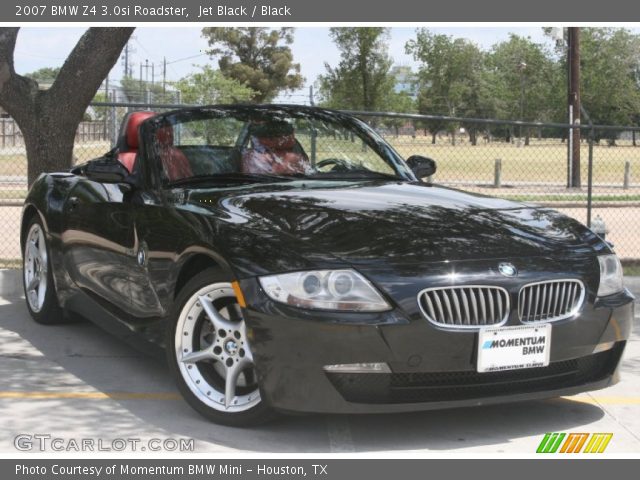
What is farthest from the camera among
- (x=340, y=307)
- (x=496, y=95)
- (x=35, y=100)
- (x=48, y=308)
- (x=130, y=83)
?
(x=496, y=95)

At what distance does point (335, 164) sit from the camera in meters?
6.14

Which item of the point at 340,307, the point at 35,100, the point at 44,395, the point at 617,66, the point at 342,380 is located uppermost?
the point at 617,66

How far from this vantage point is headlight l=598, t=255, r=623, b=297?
15.6 feet

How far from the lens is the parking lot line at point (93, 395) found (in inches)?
211

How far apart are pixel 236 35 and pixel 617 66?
105ft

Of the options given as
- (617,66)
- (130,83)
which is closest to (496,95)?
(617,66)

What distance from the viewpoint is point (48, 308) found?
23.5 feet

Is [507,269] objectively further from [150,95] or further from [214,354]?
[150,95]

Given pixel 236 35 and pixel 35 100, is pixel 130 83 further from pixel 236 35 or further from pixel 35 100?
pixel 35 100

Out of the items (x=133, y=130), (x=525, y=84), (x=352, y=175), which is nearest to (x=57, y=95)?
(x=133, y=130)

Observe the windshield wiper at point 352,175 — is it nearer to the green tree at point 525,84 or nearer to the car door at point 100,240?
the car door at point 100,240

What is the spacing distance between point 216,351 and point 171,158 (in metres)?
1.50

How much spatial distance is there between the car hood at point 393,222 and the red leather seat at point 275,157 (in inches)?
11.3

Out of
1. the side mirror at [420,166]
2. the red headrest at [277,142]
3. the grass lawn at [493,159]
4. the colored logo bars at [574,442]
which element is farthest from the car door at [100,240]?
the grass lawn at [493,159]
